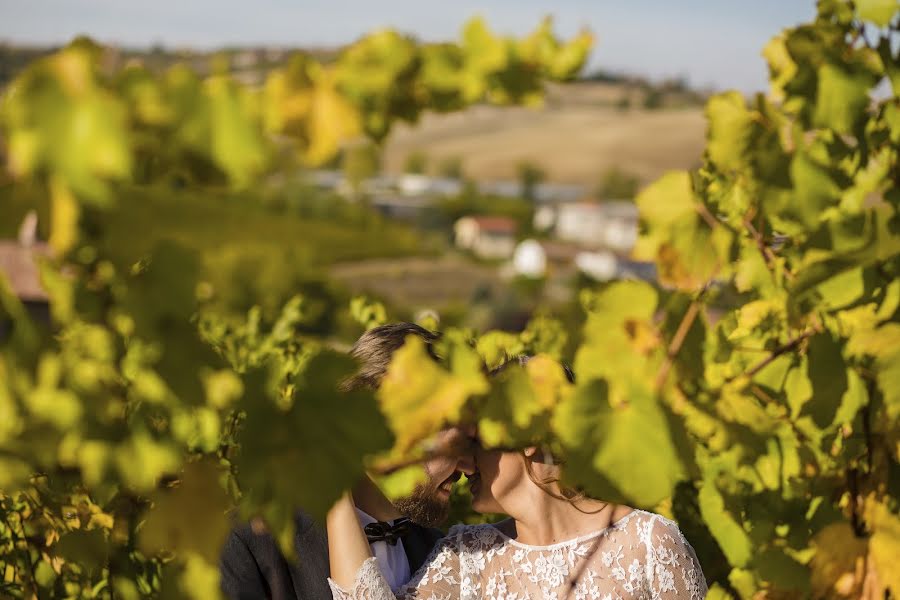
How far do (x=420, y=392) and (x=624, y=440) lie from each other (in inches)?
9.0

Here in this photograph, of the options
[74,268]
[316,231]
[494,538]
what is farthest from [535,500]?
[316,231]

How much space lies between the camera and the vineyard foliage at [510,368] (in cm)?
81

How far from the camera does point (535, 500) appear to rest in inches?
80.8

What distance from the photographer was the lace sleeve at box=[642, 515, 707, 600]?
1970mm

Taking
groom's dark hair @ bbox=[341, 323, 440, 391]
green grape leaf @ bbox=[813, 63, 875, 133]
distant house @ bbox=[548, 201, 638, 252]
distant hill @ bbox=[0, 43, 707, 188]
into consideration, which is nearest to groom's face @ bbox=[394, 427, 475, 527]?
groom's dark hair @ bbox=[341, 323, 440, 391]

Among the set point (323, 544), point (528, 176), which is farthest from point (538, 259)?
point (323, 544)

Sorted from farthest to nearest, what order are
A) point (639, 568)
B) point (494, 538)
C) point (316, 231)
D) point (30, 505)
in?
1. point (316, 231)
2. point (30, 505)
3. point (494, 538)
4. point (639, 568)

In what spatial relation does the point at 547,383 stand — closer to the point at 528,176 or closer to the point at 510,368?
the point at 510,368

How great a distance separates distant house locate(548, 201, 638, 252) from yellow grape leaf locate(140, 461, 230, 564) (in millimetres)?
82239

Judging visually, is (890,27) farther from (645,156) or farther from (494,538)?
(645,156)

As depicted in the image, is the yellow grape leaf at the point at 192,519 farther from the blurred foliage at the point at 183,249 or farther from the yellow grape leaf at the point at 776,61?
the yellow grape leaf at the point at 776,61

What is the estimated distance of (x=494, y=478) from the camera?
1.97 meters

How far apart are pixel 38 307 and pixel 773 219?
20.3 metres

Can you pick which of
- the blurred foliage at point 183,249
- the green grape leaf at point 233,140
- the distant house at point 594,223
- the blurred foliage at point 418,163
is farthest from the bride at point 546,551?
the blurred foliage at point 418,163
